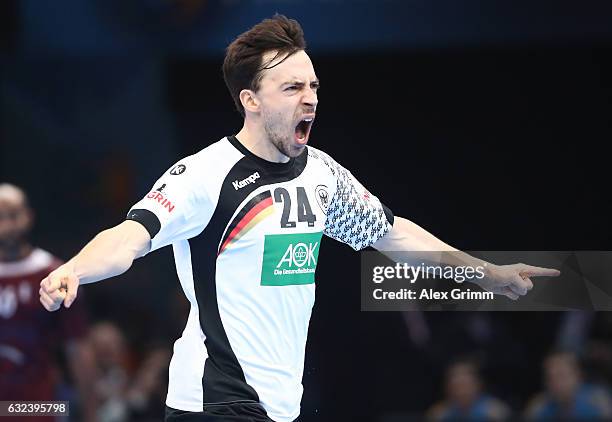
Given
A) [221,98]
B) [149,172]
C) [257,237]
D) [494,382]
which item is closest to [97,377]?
[149,172]

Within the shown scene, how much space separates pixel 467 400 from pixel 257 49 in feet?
17.3

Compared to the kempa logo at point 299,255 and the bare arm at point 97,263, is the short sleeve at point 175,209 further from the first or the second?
the kempa logo at point 299,255

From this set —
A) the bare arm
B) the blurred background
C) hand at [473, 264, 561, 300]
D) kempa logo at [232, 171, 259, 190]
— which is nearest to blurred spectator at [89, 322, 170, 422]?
the blurred background

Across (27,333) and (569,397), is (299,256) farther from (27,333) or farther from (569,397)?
(569,397)

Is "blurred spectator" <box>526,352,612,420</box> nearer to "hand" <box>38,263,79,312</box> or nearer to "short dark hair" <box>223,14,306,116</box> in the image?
"short dark hair" <box>223,14,306,116</box>

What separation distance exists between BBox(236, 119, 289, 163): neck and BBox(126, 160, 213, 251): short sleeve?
0.30 metres

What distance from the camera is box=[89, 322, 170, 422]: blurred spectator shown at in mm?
9500

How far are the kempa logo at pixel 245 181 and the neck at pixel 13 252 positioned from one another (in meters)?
3.50

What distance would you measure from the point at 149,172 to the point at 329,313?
2089 millimetres

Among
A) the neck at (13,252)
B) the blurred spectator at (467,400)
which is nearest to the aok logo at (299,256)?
the neck at (13,252)

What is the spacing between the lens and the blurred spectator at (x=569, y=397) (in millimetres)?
8886

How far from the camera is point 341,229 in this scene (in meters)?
5.04

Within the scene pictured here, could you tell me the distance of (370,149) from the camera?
10445mm

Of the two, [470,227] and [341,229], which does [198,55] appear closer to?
[470,227]
